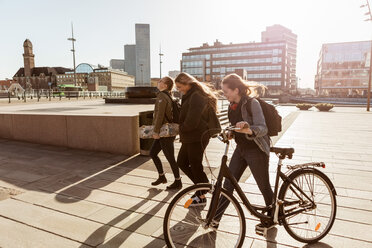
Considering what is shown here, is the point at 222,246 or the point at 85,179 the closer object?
the point at 222,246

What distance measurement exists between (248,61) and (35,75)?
4118 inches

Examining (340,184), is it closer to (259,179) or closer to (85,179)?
(259,179)

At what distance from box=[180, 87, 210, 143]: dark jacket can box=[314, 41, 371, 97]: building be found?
100 meters

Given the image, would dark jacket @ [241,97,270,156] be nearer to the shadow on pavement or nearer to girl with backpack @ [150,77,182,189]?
the shadow on pavement

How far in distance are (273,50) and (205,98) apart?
10242 cm

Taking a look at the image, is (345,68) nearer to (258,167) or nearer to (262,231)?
(258,167)

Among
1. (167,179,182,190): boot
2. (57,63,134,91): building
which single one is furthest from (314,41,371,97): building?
(167,179,182,190): boot

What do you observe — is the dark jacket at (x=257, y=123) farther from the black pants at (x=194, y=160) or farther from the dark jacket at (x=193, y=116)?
the black pants at (x=194, y=160)

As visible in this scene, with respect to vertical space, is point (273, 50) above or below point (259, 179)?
above

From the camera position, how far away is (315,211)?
118 inches

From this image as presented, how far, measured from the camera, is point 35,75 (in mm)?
130750

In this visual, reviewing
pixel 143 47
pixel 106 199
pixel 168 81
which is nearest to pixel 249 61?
pixel 143 47

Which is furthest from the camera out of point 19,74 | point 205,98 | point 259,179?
point 19,74

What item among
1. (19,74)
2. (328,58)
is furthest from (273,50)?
(19,74)
